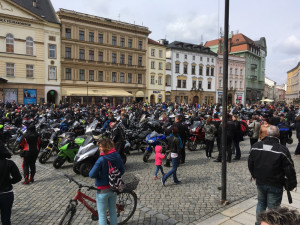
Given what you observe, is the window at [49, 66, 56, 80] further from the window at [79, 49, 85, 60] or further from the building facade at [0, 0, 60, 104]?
the window at [79, 49, 85, 60]

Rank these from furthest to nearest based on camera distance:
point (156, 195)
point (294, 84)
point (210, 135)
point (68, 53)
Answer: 1. point (294, 84)
2. point (68, 53)
3. point (210, 135)
4. point (156, 195)

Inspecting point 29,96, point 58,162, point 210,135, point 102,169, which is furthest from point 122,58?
point 102,169

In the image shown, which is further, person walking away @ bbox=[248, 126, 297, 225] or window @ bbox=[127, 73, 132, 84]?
window @ bbox=[127, 73, 132, 84]

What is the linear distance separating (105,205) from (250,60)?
6766 centimetres

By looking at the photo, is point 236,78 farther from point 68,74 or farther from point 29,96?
point 29,96

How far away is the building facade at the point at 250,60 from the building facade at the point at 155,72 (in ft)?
66.3

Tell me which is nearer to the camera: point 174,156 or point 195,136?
point 174,156

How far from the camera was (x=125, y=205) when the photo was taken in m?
4.38

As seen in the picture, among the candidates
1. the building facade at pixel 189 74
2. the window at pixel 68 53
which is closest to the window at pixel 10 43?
the window at pixel 68 53

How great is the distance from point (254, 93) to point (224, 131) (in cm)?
6657

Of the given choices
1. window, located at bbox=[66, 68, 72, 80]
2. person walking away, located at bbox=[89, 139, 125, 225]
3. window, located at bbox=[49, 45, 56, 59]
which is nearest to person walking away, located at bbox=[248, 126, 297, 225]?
person walking away, located at bbox=[89, 139, 125, 225]

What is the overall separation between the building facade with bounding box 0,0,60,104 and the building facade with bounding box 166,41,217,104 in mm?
21138

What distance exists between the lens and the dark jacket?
343cm

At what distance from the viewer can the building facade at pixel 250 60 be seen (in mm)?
61844
